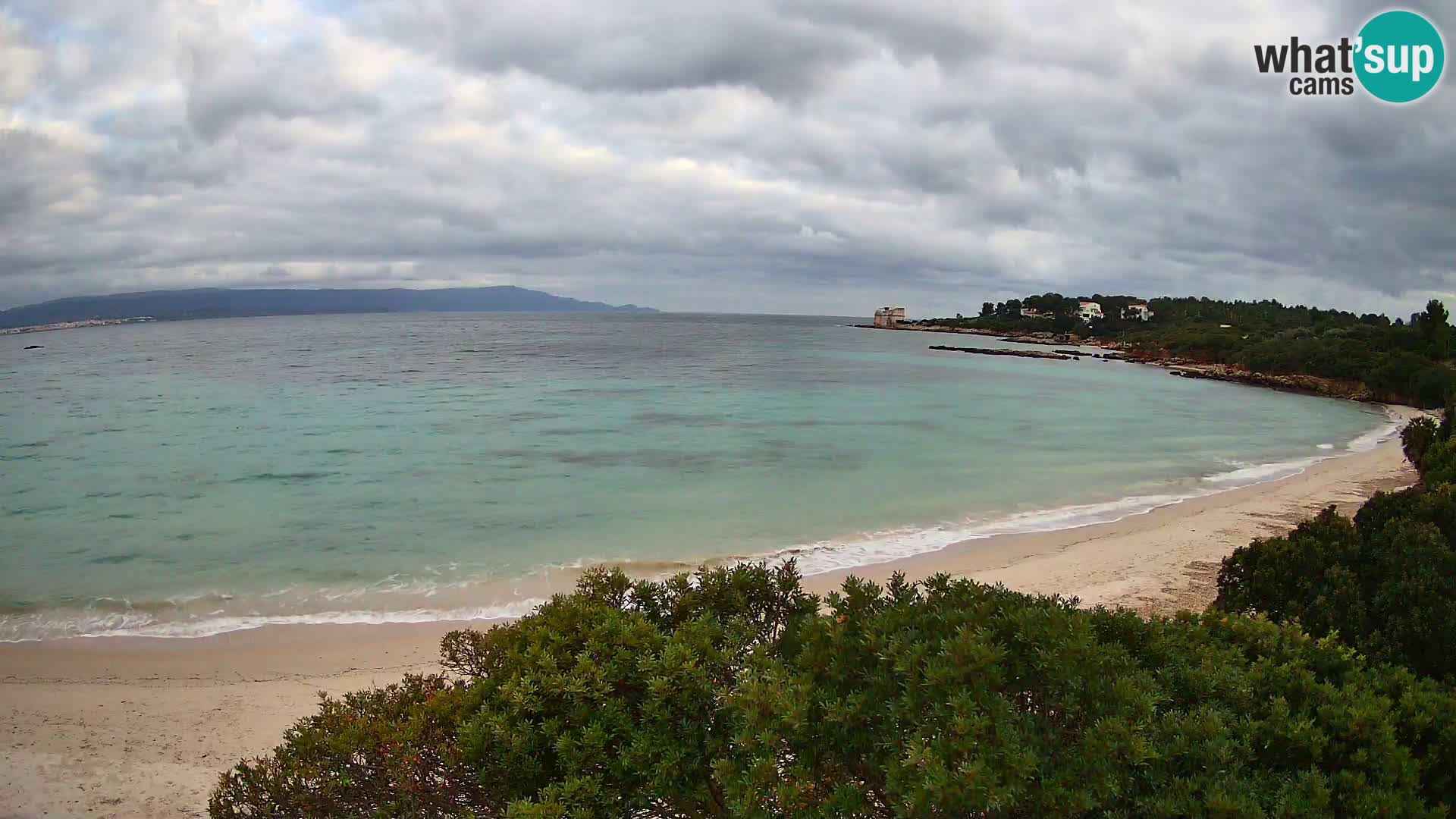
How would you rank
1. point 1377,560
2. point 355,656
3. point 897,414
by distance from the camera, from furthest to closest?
point 897,414 → point 355,656 → point 1377,560

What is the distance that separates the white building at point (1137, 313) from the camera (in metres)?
134

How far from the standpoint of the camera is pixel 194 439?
85.8ft

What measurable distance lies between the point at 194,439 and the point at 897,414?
87.8ft

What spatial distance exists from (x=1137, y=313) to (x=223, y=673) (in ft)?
509

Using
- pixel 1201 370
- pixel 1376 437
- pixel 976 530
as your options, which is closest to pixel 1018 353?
pixel 1201 370

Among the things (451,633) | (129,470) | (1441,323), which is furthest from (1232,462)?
(1441,323)

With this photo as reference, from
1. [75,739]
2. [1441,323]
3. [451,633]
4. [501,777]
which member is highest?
[1441,323]

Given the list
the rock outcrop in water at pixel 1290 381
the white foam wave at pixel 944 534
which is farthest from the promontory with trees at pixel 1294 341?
the white foam wave at pixel 944 534

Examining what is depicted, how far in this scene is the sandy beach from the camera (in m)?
6.53

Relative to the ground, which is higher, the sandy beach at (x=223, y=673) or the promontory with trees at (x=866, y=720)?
the promontory with trees at (x=866, y=720)

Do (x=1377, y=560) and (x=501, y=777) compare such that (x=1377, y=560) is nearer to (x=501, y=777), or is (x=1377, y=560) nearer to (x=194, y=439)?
(x=501, y=777)

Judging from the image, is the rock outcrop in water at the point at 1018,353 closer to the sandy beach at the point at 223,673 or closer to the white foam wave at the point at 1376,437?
the white foam wave at the point at 1376,437

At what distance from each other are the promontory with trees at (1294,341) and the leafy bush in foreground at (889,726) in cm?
4420

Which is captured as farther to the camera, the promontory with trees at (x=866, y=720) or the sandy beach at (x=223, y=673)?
the sandy beach at (x=223, y=673)
